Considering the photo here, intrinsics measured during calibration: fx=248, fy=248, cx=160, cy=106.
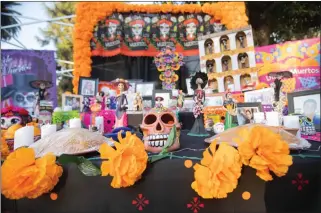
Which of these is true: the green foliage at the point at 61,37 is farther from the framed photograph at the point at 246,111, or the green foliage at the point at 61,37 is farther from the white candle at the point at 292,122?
the white candle at the point at 292,122

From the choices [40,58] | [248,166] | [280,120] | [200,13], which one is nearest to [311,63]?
[200,13]

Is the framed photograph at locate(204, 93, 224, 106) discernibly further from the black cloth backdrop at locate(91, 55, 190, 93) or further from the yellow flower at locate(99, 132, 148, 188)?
the black cloth backdrop at locate(91, 55, 190, 93)

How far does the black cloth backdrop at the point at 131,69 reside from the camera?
4.13 m

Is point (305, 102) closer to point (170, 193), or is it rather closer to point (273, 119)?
point (273, 119)

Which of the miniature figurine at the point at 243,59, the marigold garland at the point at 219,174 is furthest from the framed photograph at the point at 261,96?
the marigold garland at the point at 219,174

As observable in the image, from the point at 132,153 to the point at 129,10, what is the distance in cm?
359

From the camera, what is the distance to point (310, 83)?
3.66m

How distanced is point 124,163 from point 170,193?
0.25 m

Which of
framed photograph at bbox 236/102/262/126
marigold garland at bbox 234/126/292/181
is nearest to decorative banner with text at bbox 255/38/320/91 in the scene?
framed photograph at bbox 236/102/262/126

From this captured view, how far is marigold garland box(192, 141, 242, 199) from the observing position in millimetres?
877

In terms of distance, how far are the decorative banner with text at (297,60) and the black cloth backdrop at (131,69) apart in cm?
124

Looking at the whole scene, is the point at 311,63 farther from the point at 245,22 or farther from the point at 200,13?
the point at 200,13

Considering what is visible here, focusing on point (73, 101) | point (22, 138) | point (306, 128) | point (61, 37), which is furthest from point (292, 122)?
point (61, 37)

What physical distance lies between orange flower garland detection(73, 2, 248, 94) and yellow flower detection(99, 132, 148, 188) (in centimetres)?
309
